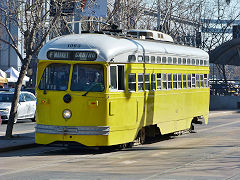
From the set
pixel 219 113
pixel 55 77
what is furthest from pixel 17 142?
pixel 219 113

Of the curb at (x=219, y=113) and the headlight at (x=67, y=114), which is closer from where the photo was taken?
the headlight at (x=67, y=114)

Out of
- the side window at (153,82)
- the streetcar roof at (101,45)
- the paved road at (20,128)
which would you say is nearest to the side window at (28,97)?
the paved road at (20,128)

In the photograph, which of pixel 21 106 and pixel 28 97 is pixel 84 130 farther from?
pixel 28 97

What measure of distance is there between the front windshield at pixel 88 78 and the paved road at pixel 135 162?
170 centimetres

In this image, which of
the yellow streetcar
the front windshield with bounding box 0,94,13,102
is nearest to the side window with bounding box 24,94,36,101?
the front windshield with bounding box 0,94,13,102

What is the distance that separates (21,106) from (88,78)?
13.3 meters

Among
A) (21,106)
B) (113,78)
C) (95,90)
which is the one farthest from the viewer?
(21,106)

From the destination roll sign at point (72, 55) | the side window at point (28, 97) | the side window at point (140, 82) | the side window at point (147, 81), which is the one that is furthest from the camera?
the side window at point (28, 97)

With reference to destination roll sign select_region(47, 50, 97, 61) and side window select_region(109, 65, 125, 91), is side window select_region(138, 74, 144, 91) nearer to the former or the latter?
side window select_region(109, 65, 125, 91)

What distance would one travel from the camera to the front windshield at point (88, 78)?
626 inches

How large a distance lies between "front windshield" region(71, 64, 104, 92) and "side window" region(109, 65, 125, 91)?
0.33 m

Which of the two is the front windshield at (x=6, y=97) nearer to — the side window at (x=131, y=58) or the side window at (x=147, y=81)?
the side window at (x=147, y=81)

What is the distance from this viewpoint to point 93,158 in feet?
50.4

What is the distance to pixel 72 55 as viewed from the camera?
52.7 feet
